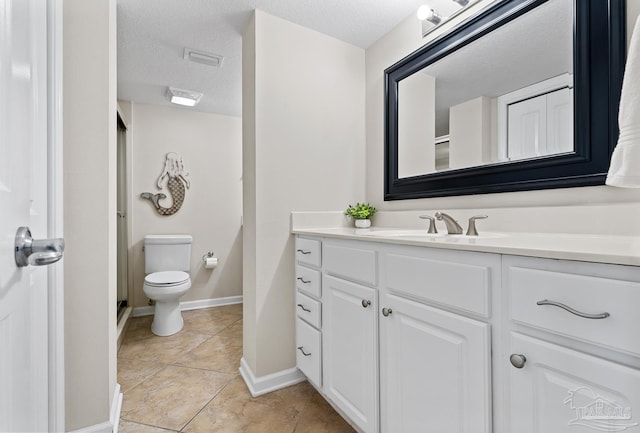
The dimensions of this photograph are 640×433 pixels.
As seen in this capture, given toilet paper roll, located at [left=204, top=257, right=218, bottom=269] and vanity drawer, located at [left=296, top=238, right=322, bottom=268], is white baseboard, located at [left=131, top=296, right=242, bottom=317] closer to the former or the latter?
toilet paper roll, located at [left=204, top=257, right=218, bottom=269]

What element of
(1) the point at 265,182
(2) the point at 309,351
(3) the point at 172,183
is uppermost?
(3) the point at 172,183

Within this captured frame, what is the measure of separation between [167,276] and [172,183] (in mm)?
1079

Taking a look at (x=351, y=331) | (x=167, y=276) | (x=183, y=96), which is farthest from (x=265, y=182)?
(x=183, y=96)

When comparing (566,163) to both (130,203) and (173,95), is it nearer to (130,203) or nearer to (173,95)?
(173,95)

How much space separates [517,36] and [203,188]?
3055 mm

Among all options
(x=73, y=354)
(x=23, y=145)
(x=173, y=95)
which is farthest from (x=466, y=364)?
(x=173, y=95)

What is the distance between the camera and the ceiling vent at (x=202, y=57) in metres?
2.18

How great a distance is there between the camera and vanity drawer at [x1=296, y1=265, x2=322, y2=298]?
1568 mm

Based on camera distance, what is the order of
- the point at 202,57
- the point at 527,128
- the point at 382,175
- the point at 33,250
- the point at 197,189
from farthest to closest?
the point at 197,189 → the point at 202,57 → the point at 382,175 → the point at 527,128 → the point at 33,250

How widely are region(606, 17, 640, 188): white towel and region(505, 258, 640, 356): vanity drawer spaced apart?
0.90 feet

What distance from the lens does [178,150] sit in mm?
3250

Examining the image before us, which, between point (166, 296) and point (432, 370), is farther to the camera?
point (166, 296)

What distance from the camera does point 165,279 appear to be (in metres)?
2.54

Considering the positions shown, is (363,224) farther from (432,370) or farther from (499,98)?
(432,370)
